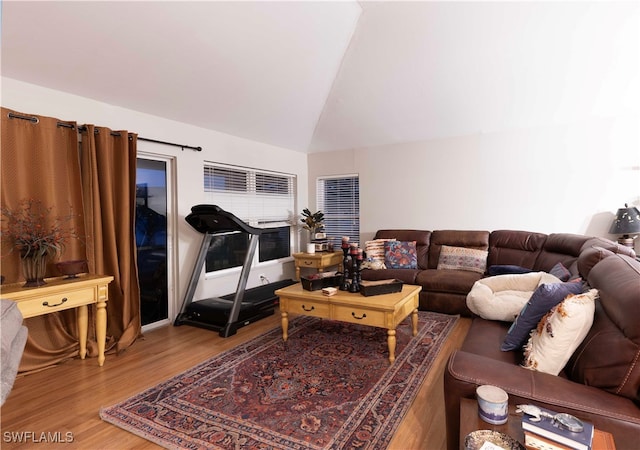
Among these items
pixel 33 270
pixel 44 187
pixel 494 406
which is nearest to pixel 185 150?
pixel 44 187

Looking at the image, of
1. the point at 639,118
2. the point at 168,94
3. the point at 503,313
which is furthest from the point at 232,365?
the point at 639,118

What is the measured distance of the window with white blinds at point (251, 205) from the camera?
438 centimetres

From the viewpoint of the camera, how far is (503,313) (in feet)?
8.20

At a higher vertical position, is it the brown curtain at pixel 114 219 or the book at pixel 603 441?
the brown curtain at pixel 114 219

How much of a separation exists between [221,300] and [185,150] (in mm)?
1802

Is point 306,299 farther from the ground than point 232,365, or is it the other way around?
point 306,299

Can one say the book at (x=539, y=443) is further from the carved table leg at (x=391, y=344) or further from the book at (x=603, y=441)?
the carved table leg at (x=391, y=344)

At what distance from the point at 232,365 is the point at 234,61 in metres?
2.73

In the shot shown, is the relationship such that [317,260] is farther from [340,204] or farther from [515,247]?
[515,247]

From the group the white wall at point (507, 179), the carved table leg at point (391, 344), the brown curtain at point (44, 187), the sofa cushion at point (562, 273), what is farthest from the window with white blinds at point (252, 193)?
the sofa cushion at point (562, 273)

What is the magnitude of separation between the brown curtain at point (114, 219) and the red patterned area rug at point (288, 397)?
1.05m

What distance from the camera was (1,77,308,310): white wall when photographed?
2.78 m

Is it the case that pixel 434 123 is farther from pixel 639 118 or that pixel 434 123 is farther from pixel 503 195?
pixel 639 118

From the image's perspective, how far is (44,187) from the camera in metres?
2.71
